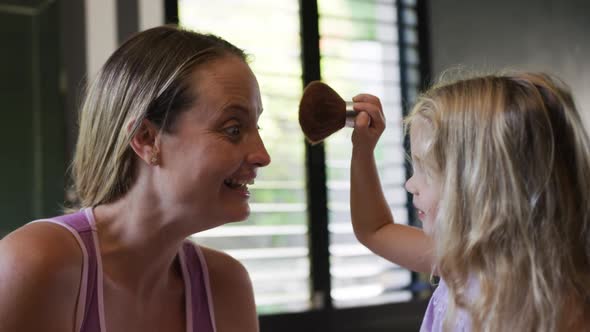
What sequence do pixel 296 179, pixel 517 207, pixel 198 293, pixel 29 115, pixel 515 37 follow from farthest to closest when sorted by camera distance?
pixel 515 37
pixel 296 179
pixel 29 115
pixel 198 293
pixel 517 207

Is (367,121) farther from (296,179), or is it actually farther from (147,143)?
(296,179)

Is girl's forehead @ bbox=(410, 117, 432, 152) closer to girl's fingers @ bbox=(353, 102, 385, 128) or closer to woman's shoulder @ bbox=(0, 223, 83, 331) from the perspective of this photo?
girl's fingers @ bbox=(353, 102, 385, 128)

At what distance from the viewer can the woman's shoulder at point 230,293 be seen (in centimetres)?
98

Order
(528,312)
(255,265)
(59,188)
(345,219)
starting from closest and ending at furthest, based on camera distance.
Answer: (528,312)
(59,188)
(255,265)
(345,219)

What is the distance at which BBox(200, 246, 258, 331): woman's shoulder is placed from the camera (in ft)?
3.20

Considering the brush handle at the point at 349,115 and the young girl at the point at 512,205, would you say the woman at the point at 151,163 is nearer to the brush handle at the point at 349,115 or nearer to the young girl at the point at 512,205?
the brush handle at the point at 349,115

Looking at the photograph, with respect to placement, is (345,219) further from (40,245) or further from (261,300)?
(40,245)

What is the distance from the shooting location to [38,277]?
0.78 metres

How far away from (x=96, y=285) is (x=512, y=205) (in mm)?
500

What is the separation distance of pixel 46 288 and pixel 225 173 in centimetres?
25

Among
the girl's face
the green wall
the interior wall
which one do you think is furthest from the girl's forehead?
the interior wall

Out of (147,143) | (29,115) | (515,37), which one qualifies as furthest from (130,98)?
(515,37)

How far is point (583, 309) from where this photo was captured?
2.52 ft

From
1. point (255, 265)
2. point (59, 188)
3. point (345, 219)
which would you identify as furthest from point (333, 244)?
point (59, 188)
